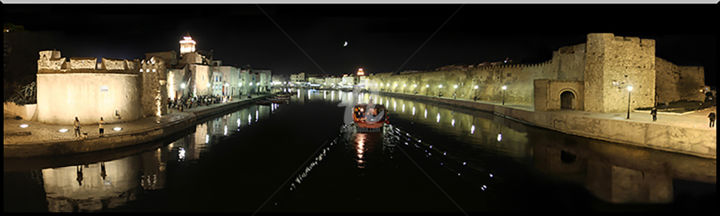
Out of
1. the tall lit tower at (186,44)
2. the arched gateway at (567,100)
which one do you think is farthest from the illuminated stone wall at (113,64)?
the tall lit tower at (186,44)

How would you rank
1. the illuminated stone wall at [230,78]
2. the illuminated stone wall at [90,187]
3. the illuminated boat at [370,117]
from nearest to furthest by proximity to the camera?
the illuminated stone wall at [90,187] → the illuminated boat at [370,117] → the illuminated stone wall at [230,78]

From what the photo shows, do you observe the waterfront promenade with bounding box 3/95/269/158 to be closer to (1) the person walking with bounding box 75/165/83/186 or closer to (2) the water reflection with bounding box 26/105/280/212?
(2) the water reflection with bounding box 26/105/280/212

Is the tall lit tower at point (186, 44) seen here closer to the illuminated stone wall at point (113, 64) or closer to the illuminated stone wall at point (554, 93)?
the illuminated stone wall at point (113, 64)

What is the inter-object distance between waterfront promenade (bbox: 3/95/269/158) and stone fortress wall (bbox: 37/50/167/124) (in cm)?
35

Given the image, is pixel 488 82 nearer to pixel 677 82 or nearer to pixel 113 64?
pixel 677 82

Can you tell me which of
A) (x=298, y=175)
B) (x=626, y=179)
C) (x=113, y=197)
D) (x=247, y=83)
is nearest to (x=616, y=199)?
(x=626, y=179)

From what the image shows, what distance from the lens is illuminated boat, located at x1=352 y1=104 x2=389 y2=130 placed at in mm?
16391

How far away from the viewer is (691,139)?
1120 centimetres

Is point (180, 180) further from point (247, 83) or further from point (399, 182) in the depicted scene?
point (247, 83)

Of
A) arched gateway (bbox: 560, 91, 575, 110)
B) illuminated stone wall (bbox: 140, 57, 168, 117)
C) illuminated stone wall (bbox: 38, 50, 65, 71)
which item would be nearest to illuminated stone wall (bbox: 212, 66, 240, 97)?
illuminated stone wall (bbox: 140, 57, 168, 117)

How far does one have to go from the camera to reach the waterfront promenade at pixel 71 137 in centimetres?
994

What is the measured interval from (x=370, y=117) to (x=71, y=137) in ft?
34.5

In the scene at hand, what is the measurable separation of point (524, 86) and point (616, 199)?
21.9 metres

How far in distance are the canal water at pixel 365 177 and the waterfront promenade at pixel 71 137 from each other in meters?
0.38
